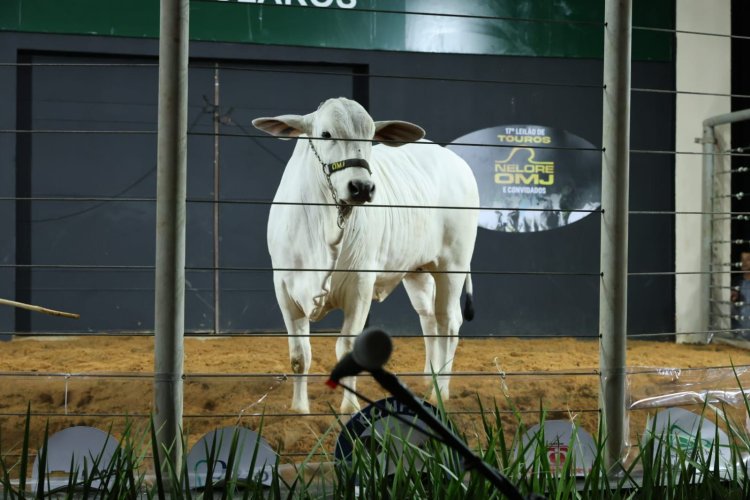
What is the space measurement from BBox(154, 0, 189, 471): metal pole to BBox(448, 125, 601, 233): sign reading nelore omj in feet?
15.3

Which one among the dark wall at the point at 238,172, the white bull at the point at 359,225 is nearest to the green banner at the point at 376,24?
the dark wall at the point at 238,172

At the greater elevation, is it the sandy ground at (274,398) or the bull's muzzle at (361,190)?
the bull's muzzle at (361,190)

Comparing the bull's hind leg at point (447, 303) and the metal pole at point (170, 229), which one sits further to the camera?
the bull's hind leg at point (447, 303)

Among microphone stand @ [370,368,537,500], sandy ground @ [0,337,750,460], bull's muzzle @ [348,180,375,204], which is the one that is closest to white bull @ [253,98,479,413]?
bull's muzzle @ [348,180,375,204]

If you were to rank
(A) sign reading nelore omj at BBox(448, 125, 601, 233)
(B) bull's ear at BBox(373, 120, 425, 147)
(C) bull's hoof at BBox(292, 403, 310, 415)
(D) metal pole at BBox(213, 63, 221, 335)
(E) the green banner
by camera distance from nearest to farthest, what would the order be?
(C) bull's hoof at BBox(292, 403, 310, 415) → (B) bull's ear at BBox(373, 120, 425, 147) → (E) the green banner → (D) metal pole at BBox(213, 63, 221, 335) → (A) sign reading nelore omj at BBox(448, 125, 601, 233)

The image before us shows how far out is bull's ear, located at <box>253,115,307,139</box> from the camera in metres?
2.78

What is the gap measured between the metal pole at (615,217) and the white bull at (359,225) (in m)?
0.77

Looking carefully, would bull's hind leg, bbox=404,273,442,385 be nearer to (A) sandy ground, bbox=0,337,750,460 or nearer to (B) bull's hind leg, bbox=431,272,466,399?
(B) bull's hind leg, bbox=431,272,466,399

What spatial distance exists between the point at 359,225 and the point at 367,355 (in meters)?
2.67

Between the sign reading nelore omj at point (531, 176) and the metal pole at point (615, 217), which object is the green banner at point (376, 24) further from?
the metal pole at point (615, 217)

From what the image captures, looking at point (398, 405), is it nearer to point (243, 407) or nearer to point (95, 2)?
point (243, 407)

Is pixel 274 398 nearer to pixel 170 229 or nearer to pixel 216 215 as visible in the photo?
pixel 170 229

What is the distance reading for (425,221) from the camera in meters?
3.63

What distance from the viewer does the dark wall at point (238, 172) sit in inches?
224
